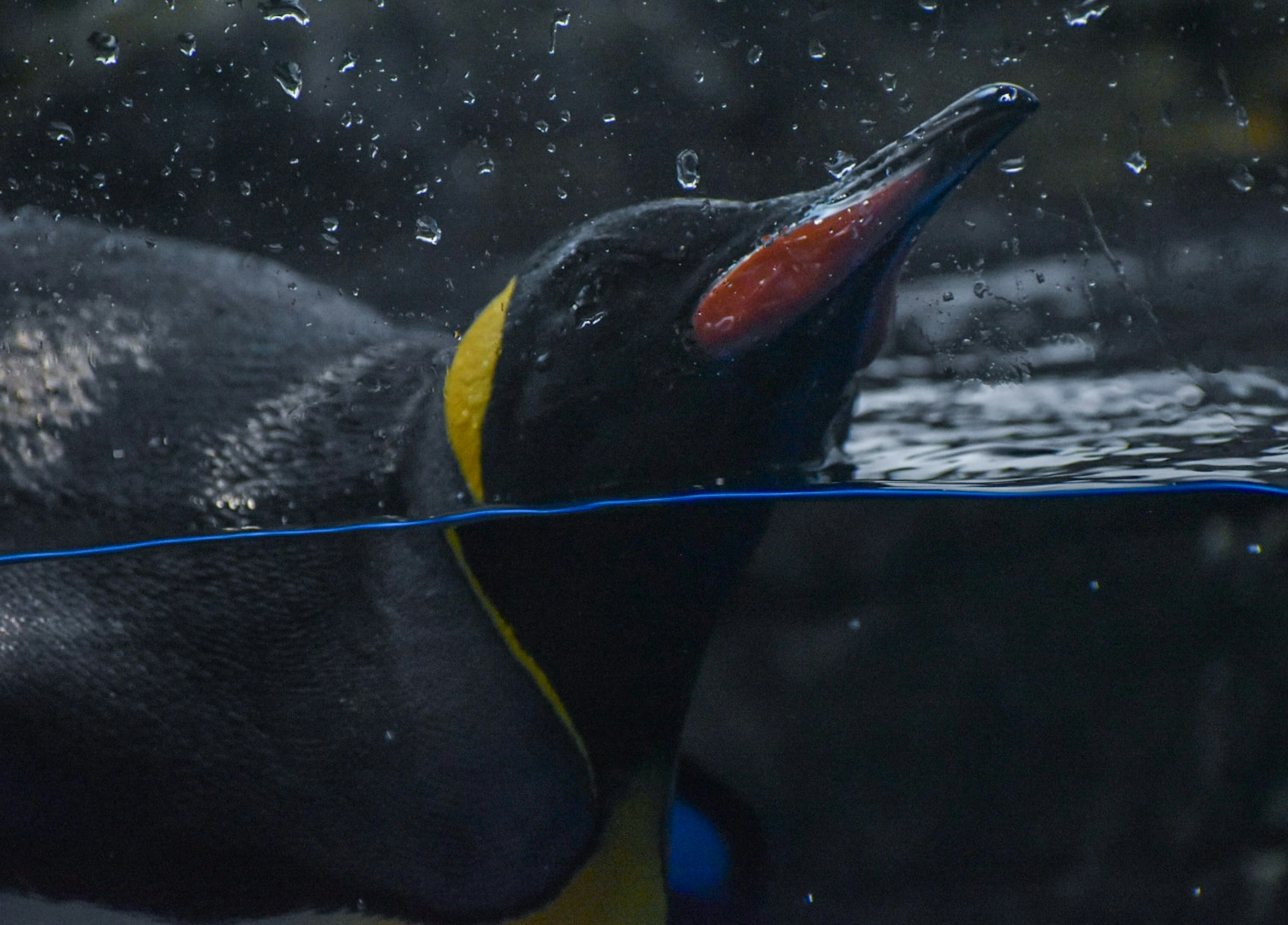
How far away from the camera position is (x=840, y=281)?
771 mm

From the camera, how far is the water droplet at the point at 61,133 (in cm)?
83

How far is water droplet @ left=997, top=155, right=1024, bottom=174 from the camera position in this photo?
82cm

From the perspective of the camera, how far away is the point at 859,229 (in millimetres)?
746

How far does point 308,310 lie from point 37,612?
18.8 inches

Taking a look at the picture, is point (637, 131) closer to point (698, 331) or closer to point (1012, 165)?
point (698, 331)

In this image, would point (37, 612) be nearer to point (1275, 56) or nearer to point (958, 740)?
point (958, 740)

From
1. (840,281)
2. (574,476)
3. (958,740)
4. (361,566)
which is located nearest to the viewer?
(840,281)

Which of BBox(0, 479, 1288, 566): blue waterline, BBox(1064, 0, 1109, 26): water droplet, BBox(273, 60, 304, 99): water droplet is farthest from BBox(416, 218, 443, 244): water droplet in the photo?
BBox(1064, 0, 1109, 26): water droplet

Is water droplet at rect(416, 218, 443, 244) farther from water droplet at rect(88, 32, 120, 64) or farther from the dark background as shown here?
water droplet at rect(88, 32, 120, 64)

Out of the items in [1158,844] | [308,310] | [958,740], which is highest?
[308,310]

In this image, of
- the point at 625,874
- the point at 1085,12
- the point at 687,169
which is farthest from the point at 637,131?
the point at 625,874

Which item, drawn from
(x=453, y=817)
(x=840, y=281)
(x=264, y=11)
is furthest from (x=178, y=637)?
(x=840, y=281)

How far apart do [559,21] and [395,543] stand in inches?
19.0

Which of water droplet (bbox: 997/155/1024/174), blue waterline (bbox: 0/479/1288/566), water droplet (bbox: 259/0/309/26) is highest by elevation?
water droplet (bbox: 259/0/309/26)
